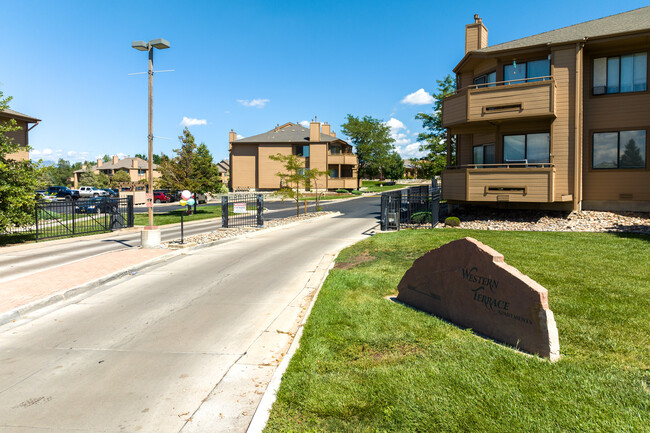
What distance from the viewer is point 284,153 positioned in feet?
207

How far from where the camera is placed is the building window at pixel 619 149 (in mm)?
18781

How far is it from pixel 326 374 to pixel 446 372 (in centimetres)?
145

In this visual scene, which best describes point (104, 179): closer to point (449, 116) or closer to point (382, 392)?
point (449, 116)

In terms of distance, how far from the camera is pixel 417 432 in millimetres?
3885

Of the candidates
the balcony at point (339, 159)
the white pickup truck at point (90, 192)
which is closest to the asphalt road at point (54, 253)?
the balcony at point (339, 159)

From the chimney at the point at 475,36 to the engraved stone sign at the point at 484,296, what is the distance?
20.7 meters

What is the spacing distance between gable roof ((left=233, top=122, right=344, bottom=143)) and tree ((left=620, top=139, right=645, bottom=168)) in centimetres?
4569

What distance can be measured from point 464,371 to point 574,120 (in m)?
18.2

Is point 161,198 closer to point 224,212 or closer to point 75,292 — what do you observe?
point 224,212

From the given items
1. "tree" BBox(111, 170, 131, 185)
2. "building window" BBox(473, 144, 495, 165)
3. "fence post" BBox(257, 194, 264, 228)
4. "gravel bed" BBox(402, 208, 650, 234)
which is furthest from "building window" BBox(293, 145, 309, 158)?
"tree" BBox(111, 170, 131, 185)

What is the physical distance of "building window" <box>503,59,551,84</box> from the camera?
66.4ft

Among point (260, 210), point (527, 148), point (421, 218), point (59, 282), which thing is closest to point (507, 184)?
point (527, 148)

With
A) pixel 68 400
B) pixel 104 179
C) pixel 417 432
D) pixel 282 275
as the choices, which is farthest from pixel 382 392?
pixel 104 179

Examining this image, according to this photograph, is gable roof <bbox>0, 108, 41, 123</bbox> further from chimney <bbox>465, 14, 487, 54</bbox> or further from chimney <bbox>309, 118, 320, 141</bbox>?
chimney <bbox>309, 118, 320, 141</bbox>
